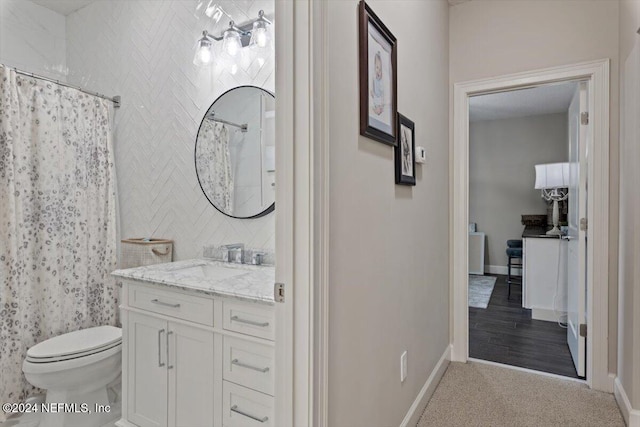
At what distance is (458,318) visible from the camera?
2.82 m

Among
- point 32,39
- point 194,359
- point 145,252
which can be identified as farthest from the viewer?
point 32,39

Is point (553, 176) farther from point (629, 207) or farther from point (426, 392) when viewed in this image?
point (426, 392)

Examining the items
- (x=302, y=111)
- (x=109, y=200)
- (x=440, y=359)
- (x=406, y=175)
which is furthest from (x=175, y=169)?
(x=440, y=359)

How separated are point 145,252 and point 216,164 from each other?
770mm

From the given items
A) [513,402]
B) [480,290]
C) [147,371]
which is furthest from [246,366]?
[480,290]

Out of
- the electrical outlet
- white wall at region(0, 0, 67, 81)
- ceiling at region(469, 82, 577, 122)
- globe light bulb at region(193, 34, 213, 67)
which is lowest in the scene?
the electrical outlet

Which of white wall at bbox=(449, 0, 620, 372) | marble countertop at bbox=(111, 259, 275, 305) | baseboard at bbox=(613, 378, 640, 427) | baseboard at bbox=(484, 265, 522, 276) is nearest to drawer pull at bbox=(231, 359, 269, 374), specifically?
marble countertop at bbox=(111, 259, 275, 305)

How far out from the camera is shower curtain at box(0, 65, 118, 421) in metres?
2.22

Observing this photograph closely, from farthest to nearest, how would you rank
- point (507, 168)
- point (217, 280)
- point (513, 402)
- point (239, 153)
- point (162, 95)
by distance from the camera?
point (507, 168) < point (162, 95) < point (239, 153) < point (513, 402) < point (217, 280)

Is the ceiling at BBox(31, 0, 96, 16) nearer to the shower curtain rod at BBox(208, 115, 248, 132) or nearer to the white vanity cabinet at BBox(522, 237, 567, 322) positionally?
the shower curtain rod at BBox(208, 115, 248, 132)

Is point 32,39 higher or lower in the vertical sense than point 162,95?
higher

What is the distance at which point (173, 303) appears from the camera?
1.72 meters

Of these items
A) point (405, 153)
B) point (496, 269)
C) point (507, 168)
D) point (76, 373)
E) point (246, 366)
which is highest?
point (507, 168)

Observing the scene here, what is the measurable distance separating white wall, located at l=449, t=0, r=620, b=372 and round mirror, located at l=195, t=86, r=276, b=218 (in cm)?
155
